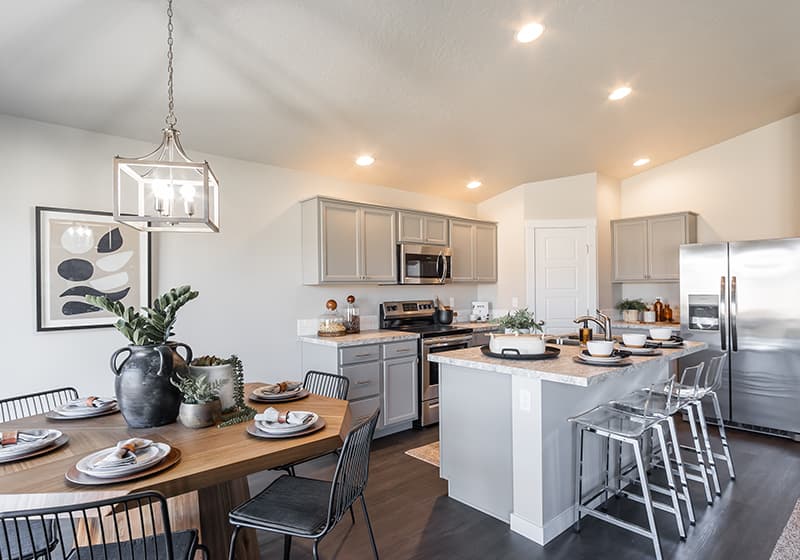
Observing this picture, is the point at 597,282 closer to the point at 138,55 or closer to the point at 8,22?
the point at 138,55

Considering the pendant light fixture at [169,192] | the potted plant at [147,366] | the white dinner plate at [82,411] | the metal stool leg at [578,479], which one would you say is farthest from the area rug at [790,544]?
the white dinner plate at [82,411]

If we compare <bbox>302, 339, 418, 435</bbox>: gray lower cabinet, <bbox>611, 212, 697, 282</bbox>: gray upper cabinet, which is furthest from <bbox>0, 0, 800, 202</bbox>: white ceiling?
<bbox>302, 339, 418, 435</bbox>: gray lower cabinet

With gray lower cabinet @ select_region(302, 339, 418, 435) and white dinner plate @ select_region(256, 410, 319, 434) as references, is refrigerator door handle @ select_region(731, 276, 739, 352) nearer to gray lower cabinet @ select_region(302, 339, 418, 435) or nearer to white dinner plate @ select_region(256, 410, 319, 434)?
gray lower cabinet @ select_region(302, 339, 418, 435)

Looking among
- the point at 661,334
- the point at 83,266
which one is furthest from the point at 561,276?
the point at 83,266

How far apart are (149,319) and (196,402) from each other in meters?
0.40

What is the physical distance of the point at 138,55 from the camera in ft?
7.97

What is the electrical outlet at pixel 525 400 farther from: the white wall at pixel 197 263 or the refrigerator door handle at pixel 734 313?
the refrigerator door handle at pixel 734 313

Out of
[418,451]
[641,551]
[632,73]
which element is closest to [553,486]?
[641,551]

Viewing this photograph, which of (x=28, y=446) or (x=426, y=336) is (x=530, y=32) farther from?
(x=28, y=446)

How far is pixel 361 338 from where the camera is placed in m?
3.95

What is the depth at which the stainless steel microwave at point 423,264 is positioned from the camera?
470 cm

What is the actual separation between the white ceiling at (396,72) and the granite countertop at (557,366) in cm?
197

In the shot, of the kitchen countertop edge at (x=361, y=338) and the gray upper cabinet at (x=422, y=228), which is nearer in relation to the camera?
the kitchen countertop edge at (x=361, y=338)

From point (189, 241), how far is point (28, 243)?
100 cm
